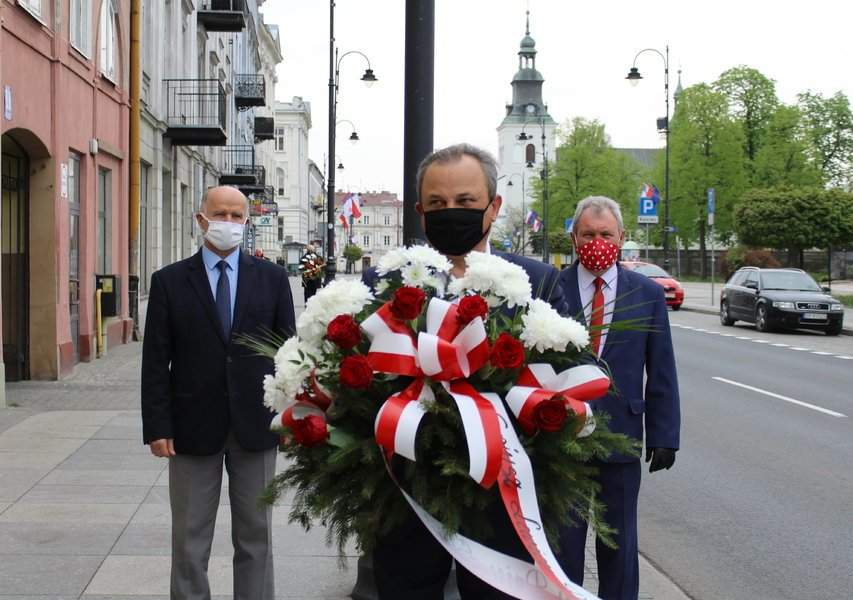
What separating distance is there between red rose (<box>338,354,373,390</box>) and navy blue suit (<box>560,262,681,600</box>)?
6.28 feet

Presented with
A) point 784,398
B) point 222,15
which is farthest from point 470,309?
point 222,15

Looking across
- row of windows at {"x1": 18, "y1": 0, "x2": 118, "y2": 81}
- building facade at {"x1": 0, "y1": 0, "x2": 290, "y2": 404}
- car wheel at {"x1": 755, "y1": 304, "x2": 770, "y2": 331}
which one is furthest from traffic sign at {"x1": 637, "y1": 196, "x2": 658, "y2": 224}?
row of windows at {"x1": 18, "y1": 0, "x2": 118, "y2": 81}

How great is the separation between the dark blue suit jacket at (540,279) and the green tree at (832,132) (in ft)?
233

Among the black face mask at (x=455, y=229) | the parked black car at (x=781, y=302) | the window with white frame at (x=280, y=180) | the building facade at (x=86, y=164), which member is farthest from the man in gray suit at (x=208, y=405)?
the window with white frame at (x=280, y=180)

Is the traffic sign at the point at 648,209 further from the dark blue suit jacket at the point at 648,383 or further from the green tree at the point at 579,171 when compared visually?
the dark blue suit jacket at the point at 648,383

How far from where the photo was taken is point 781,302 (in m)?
24.1

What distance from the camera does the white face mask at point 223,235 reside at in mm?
4391

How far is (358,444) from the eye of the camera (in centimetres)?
236

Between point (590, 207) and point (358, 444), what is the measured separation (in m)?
2.59

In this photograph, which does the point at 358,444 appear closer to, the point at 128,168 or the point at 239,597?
the point at 239,597

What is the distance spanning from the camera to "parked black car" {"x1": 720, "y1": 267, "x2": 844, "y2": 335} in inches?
944

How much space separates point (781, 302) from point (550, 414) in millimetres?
23339

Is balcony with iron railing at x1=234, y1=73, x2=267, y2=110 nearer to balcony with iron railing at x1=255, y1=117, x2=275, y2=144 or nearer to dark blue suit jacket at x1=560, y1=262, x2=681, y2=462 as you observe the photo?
balcony with iron railing at x1=255, y1=117, x2=275, y2=144

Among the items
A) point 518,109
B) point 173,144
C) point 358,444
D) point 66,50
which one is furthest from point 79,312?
point 518,109
